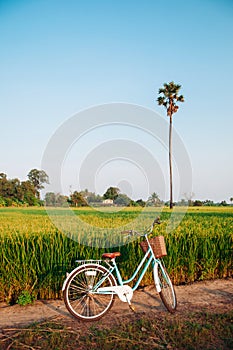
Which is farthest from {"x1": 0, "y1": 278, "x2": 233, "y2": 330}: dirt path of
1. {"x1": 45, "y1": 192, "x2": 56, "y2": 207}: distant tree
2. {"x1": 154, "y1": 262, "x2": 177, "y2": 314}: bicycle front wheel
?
{"x1": 45, "y1": 192, "x2": 56, "y2": 207}: distant tree

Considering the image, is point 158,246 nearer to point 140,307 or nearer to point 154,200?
point 140,307

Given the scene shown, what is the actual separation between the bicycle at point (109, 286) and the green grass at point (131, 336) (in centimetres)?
35

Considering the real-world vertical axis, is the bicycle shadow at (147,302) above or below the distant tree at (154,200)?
below

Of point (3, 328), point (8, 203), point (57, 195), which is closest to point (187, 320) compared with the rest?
point (3, 328)

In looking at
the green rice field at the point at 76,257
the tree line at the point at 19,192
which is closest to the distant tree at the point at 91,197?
the green rice field at the point at 76,257

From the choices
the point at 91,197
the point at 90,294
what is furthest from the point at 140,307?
the point at 91,197

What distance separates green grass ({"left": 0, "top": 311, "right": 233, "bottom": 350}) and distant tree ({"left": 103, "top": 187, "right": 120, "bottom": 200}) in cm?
347

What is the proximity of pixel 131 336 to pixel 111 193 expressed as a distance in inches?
162

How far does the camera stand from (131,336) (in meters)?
3.97

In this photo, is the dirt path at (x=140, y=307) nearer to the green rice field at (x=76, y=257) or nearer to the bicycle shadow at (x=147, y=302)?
the bicycle shadow at (x=147, y=302)

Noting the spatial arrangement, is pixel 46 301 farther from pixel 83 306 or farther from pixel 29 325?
pixel 29 325

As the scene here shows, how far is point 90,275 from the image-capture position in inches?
183

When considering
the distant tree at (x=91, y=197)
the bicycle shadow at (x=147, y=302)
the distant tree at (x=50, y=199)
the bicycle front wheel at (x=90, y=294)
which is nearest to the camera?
the bicycle front wheel at (x=90, y=294)

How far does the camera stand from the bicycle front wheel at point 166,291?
486cm
